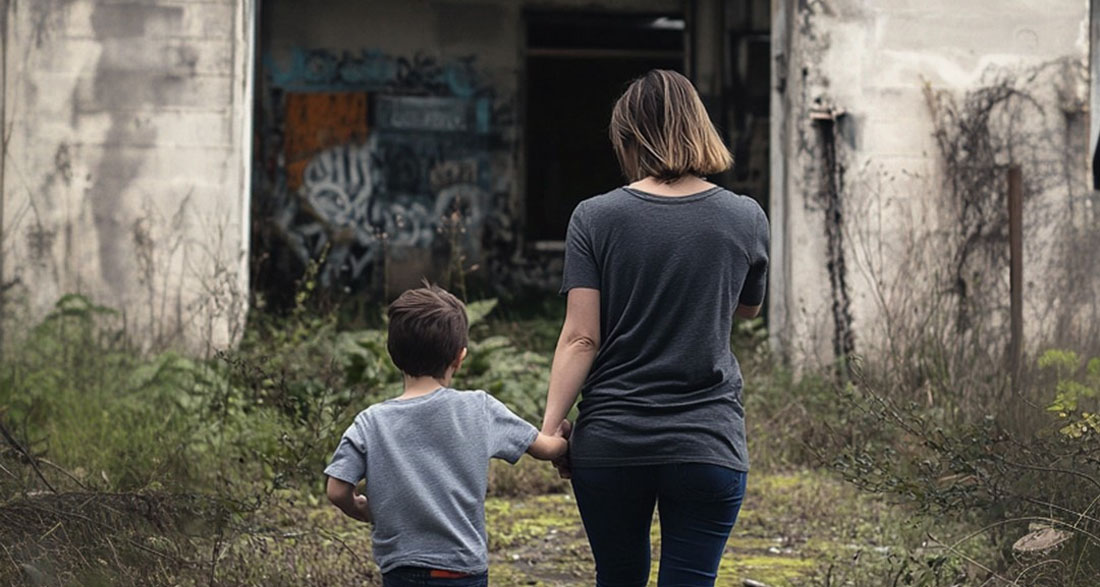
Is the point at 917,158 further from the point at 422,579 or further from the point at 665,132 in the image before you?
the point at 422,579

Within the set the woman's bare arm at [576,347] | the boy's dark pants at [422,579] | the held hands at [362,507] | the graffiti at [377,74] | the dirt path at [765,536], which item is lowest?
the dirt path at [765,536]

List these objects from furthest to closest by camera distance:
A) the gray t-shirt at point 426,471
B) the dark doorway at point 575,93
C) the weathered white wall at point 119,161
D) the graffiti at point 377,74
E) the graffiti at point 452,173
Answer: the dark doorway at point 575,93 → the graffiti at point 452,173 → the graffiti at point 377,74 → the weathered white wall at point 119,161 → the gray t-shirt at point 426,471

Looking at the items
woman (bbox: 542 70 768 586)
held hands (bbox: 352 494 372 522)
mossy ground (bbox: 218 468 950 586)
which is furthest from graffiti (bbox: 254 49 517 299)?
woman (bbox: 542 70 768 586)

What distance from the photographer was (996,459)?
4.53m

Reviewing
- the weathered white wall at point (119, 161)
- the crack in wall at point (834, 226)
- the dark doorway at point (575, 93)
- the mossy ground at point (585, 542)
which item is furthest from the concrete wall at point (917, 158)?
the dark doorway at point (575, 93)

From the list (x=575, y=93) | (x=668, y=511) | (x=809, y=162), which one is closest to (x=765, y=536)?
(x=668, y=511)

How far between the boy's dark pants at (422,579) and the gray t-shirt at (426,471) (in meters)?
0.02

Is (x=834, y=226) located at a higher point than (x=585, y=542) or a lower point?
higher

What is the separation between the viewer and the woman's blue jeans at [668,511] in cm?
335

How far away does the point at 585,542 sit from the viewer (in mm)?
6438

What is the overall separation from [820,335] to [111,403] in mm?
4643

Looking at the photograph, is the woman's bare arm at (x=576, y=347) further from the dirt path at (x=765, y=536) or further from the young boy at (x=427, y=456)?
the dirt path at (x=765, y=536)

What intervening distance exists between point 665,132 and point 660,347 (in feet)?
1.62

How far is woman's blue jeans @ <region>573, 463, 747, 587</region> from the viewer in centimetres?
335
